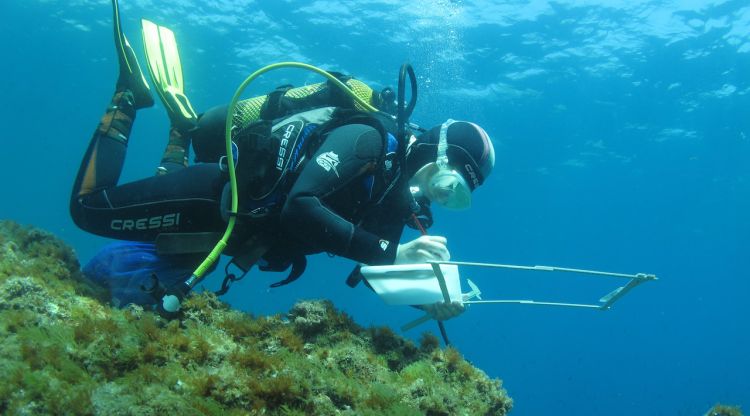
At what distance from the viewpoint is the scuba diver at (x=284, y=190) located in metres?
3.43

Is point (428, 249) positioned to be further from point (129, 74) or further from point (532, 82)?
point (532, 82)

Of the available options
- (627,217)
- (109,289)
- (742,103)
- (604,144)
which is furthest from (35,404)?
(627,217)

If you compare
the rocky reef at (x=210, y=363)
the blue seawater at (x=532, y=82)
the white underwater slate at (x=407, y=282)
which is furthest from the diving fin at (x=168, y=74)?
the blue seawater at (x=532, y=82)

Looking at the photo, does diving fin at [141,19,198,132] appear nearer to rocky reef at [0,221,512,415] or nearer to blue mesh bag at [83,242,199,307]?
blue mesh bag at [83,242,199,307]

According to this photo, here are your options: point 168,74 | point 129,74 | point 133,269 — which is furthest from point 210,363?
point 168,74

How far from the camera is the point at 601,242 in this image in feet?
219

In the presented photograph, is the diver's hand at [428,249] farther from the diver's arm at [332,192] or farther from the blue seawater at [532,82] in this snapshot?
the blue seawater at [532,82]

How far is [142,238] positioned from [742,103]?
3164cm

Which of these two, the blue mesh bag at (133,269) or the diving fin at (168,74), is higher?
the diving fin at (168,74)

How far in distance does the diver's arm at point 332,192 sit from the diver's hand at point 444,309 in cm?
49

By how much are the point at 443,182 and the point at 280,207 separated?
135 centimetres

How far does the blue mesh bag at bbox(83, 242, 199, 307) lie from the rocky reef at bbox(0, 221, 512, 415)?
28 cm

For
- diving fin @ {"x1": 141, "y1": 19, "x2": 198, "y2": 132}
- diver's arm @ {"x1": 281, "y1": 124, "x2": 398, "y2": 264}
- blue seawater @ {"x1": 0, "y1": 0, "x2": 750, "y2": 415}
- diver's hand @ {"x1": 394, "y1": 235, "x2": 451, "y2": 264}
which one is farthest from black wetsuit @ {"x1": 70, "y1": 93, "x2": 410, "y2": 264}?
blue seawater @ {"x1": 0, "y1": 0, "x2": 750, "y2": 415}

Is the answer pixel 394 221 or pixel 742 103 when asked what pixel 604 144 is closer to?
pixel 742 103
